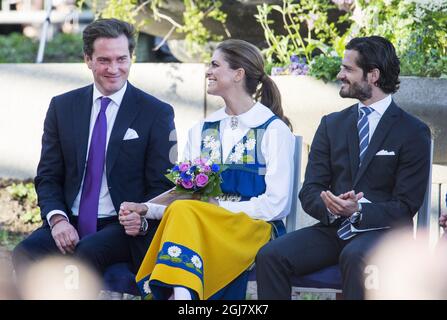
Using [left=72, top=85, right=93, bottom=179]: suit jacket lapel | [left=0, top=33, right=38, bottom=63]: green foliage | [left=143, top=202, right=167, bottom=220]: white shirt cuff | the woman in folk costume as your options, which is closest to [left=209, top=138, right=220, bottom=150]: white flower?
the woman in folk costume

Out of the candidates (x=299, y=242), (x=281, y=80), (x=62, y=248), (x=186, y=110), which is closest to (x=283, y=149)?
(x=299, y=242)

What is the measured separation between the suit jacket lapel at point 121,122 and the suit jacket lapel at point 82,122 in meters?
0.13

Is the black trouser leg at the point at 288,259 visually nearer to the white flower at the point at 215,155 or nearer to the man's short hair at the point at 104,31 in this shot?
the white flower at the point at 215,155

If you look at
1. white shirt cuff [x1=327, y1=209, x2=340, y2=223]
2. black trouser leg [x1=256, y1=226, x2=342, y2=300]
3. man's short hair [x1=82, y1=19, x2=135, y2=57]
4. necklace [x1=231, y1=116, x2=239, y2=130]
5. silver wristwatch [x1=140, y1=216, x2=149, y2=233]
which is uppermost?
man's short hair [x1=82, y1=19, x2=135, y2=57]

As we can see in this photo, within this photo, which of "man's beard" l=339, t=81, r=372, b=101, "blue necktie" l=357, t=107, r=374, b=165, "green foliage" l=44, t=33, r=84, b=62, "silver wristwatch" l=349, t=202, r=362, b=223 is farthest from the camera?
"green foliage" l=44, t=33, r=84, b=62

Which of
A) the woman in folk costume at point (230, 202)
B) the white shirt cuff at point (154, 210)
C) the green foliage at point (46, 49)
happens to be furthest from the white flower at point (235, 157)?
the green foliage at point (46, 49)

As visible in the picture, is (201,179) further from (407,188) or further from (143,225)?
(407,188)

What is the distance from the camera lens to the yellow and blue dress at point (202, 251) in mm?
4465

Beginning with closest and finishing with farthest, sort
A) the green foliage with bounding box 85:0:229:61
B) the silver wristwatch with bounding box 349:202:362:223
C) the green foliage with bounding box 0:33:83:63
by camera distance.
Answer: the silver wristwatch with bounding box 349:202:362:223
the green foliage with bounding box 85:0:229:61
the green foliage with bounding box 0:33:83:63

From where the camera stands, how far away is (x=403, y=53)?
22.0 ft

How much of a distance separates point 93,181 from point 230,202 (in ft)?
2.35

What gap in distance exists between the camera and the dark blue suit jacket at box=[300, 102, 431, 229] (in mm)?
4754

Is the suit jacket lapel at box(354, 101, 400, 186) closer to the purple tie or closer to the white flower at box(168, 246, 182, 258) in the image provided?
the white flower at box(168, 246, 182, 258)

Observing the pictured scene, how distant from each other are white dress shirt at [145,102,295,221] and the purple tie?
34 centimetres
